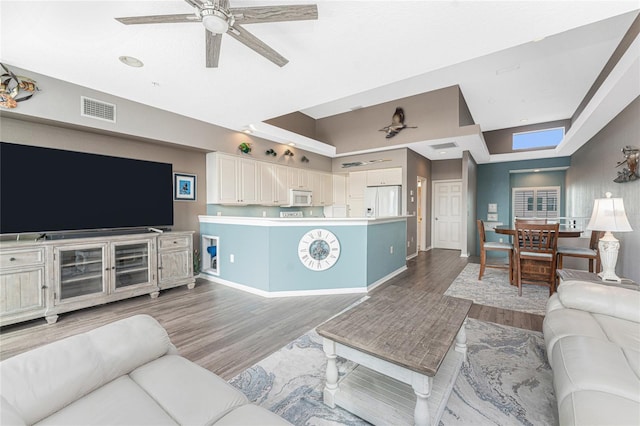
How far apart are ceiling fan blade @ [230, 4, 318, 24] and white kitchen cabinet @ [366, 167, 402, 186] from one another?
4.77 m

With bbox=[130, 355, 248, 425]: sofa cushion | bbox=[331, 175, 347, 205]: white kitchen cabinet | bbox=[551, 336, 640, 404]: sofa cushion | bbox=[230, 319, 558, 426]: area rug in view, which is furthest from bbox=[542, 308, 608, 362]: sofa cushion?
bbox=[331, 175, 347, 205]: white kitchen cabinet

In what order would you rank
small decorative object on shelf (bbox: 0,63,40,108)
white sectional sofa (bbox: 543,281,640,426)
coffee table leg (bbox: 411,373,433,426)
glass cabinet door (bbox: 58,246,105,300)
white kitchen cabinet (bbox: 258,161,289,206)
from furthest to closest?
white kitchen cabinet (bbox: 258,161,289,206) → glass cabinet door (bbox: 58,246,105,300) → small decorative object on shelf (bbox: 0,63,40,108) → coffee table leg (bbox: 411,373,433,426) → white sectional sofa (bbox: 543,281,640,426)

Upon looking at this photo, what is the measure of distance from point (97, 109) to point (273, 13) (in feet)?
9.34

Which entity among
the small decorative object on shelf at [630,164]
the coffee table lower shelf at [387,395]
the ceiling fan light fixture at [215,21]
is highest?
the ceiling fan light fixture at [215,21]

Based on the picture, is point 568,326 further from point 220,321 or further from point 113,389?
point 220,321

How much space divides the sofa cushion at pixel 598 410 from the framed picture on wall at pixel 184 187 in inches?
192

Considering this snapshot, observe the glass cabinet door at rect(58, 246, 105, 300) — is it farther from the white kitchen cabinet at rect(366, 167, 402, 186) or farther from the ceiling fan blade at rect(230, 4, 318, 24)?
the white kitchen cabinet at rect(366, 167, 402, 186)

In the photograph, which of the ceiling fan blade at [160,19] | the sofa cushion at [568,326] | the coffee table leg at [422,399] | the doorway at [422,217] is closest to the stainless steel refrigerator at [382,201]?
the doorway at [422,217]

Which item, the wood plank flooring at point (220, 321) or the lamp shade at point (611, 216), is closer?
the wood plank flooring at point (220, 321)

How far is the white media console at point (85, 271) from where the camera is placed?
8.82ft

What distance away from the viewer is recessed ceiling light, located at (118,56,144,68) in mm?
2439

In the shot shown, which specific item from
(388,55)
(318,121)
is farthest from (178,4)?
(318,121)

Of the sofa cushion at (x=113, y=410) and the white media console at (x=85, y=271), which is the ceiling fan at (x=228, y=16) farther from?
Result: the white media console at (x=85, y=271)

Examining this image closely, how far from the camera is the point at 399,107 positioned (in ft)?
19.1
